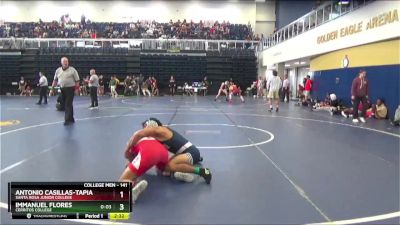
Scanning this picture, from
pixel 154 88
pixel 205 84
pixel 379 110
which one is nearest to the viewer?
pixel 379 110

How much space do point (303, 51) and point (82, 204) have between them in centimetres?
2117

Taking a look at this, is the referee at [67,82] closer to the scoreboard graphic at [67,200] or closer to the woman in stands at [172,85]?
the scoreboard graphic at [67,200]

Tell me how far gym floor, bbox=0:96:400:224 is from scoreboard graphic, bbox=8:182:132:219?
33 centimetres

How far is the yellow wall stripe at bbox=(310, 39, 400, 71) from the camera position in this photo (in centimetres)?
1357

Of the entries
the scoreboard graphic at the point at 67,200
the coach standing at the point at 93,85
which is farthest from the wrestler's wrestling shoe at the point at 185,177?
the coach standing at the point at 93,85

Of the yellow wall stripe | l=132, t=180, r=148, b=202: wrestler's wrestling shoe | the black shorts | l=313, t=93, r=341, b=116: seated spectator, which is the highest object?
the yellow wall stripe

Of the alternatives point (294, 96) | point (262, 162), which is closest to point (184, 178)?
point (262, 162)

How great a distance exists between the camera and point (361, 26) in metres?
15.4

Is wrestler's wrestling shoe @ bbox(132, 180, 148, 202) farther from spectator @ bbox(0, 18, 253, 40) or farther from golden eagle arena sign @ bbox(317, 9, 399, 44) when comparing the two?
spectator @ bbox(0, 18, 253, 40)

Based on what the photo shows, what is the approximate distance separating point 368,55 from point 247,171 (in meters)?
11.6

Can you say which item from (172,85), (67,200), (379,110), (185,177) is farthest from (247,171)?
(172,85)

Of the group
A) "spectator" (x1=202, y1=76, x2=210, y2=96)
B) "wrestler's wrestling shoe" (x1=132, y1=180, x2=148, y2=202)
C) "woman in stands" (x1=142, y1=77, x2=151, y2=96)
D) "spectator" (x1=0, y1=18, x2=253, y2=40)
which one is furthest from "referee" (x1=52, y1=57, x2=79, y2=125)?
"spectator" (x1=0, y1=18, x2=253, y2=40)

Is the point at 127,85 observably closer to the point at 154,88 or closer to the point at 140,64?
the point at 154,88

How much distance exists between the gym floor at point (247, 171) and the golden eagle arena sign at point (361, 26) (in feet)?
14.4
